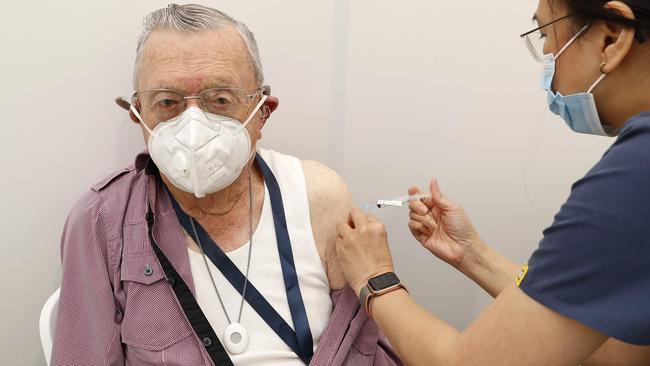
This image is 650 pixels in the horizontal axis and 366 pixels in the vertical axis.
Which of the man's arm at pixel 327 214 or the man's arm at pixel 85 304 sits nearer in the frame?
the man's arm at pixel 85 304

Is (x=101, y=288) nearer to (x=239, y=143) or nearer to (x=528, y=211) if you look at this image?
(x=239, y=143)

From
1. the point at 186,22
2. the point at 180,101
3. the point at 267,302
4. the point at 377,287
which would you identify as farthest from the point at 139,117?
the point at 377,287

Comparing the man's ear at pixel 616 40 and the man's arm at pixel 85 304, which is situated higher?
the man's ear at pixel 616 40

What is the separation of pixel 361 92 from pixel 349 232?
0.52 m

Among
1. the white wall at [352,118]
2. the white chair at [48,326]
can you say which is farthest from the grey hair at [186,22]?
the white chair at [48,326]

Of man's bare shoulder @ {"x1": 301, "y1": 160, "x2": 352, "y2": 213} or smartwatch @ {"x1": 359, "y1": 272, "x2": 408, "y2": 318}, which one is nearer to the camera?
smartwatch @ {"x1": 359, "y1": 272, "x2": 408, "y2": 318}

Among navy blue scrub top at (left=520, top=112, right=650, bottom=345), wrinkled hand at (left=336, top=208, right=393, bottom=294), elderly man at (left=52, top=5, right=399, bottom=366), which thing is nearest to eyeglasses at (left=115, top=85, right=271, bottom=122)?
elderly man at (left=52, top=5, right=399, bottom=366)

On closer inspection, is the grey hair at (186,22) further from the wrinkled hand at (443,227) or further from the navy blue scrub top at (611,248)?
the navy blue scrub top at (611,248)

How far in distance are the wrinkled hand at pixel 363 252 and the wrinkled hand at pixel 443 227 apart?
0.22m

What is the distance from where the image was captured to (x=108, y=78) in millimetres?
1418

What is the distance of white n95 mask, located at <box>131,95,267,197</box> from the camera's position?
1.12 metres

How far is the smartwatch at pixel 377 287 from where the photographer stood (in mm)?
1178

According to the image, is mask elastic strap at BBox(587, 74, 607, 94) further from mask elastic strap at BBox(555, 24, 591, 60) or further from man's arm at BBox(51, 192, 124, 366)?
man's arm at BBox(51, 192, 124, 366)

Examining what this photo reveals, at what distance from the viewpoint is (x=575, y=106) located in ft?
3.30
